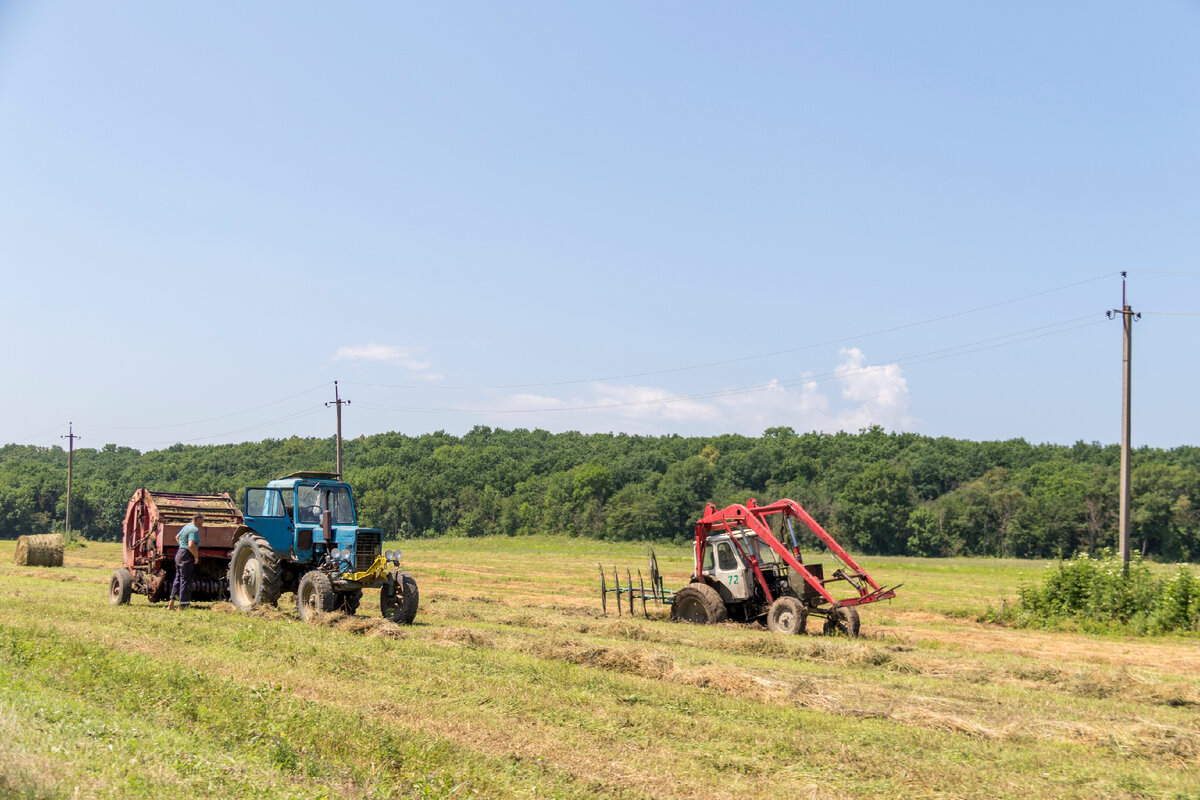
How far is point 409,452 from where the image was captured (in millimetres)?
100750

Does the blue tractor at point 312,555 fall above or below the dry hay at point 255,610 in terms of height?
above

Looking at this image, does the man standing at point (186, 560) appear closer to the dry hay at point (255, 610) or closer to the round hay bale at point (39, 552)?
the dry hay at point (255, 610)

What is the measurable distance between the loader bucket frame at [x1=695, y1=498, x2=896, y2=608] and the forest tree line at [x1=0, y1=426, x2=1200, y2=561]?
56835 millimetres

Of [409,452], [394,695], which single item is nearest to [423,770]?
[394,695]

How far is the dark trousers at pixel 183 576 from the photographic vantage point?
16.9m

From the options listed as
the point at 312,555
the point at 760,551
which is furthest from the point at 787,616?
the point at 312,555

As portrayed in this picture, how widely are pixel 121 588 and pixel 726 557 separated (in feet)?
39.0

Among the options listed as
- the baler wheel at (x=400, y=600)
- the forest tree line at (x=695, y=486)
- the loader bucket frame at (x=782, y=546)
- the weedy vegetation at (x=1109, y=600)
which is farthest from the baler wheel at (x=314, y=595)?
the forest tree line at (x=695, y=486)

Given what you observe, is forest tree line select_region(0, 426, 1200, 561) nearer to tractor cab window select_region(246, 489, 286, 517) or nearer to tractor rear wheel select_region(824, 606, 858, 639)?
tractor cab window select_region(246, 489, 286, 517)

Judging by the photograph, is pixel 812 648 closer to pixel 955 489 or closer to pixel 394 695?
pixel 394 695

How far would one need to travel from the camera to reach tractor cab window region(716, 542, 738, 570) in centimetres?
1741

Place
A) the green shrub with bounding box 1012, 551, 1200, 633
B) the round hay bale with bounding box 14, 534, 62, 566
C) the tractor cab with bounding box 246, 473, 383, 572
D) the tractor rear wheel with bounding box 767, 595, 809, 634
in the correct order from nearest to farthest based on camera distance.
Answer: the tractor rear wheel with bounding box 767, 595, 809, 634
the tractor cab with bounding box 246, 473, 383, 572
the green shrub with bounding box 1012, 551, 1200, 633
the round hay bale with bounding box 14, 534, 62, 566

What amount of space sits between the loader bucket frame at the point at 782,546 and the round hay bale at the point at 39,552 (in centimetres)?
2590

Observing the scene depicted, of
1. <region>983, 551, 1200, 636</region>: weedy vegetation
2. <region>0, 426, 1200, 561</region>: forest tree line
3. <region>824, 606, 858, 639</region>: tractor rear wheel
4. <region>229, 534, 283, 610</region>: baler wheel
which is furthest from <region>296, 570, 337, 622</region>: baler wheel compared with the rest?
<region>0, 426, 1200, 561</region>: forest tree line
